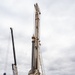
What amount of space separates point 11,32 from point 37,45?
21959 mm

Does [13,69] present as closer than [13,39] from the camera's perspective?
Yes

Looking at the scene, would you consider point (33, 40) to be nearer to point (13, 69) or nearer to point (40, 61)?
point (40, 61)

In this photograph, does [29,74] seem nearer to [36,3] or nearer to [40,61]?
[40,61]

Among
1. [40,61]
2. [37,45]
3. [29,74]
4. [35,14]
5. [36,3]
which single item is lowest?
[29,74]

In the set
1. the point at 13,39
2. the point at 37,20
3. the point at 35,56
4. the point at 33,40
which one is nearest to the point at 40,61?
the point at 35,56

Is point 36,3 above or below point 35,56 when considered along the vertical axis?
above

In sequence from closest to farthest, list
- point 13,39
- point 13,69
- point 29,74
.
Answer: point 29,74
point 13,69
point 13,39

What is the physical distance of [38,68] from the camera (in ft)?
172

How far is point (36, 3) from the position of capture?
195ft

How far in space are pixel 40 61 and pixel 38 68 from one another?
2.21 meters

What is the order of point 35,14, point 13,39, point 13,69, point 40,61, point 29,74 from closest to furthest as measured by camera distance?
1. point 29,74
2. point 40,61
3. point 35,14
4. point 13,69
5. point 13,39

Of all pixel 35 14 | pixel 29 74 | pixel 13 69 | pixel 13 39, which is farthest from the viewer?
pixel 13 39

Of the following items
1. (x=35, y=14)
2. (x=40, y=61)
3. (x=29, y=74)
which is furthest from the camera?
(x=35, y=14)

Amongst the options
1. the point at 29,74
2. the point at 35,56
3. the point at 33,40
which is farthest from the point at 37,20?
the point at 29,74
